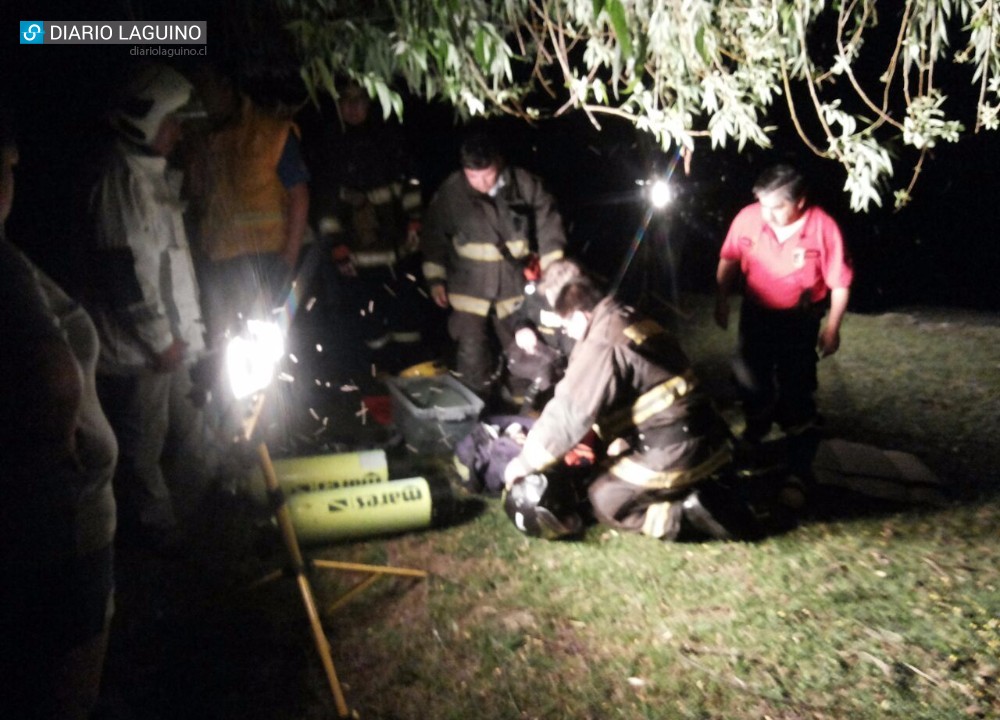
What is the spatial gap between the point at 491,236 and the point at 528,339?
0.92 metres

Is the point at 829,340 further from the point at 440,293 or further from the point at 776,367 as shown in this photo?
the point at 440,293

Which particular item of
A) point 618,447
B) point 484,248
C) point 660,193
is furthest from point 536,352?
point 660,193

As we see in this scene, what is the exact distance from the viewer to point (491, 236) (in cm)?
545

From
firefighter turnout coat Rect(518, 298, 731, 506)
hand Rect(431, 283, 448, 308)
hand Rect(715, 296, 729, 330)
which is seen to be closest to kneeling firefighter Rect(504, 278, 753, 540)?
firefighter turnout coat Rect(518, 298, 731, 506)

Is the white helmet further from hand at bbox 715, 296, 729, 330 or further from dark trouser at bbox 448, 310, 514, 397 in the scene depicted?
hand at bbox 715, 296, 729, 330

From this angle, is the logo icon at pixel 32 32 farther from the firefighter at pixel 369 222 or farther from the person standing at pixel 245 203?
the firefighter at pixel 369 222

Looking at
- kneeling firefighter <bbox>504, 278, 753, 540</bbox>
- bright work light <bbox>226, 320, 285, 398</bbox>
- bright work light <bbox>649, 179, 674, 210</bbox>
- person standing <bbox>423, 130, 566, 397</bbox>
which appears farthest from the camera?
bright work light <bbox>649, 179, 674, 210</bbox>

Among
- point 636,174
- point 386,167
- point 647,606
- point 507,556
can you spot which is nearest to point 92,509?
point 507,556

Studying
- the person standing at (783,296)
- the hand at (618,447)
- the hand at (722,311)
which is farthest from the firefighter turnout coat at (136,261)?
the hand at (722,311)

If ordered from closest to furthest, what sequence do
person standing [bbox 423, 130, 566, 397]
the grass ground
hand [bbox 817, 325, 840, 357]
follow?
the grass ground, hand [bbox 817, 325, 840, 357], person standing [bbox 423, 130, 566, 397]

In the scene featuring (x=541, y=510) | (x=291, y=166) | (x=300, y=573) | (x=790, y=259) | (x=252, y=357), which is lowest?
(x=541, y=510)

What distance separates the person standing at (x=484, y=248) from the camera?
5426 mm

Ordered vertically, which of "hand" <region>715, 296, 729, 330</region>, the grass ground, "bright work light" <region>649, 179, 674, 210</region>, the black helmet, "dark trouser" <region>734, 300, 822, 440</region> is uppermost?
"bright work light" <region>649, 179, 674, 210</region>

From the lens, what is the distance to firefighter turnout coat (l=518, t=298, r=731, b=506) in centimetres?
370
